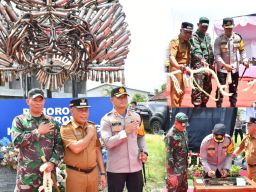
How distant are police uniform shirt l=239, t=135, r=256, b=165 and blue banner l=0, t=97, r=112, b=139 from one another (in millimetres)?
1917

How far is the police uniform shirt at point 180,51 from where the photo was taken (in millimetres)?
5359

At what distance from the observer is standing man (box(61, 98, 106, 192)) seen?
376cm

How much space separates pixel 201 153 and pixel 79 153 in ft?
5.94

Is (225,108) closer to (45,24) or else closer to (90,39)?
(90,39)

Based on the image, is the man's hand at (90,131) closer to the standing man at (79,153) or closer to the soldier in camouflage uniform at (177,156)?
the standing man at (79,153)

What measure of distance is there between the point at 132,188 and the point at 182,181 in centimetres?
142

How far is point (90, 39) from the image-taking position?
243 inches

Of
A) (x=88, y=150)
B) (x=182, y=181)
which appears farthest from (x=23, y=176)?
(x=182, y=181)

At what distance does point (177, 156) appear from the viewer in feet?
17.1

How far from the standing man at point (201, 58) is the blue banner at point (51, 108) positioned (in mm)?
1158

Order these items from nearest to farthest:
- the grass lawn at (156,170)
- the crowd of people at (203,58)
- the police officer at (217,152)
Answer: the police officer at (217,152)
the crowd of people at (203,58)
the grass lawn at (156,170)

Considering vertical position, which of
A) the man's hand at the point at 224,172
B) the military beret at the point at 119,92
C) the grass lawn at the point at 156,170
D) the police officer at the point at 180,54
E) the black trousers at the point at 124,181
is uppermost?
the police officer at the point at 180,54

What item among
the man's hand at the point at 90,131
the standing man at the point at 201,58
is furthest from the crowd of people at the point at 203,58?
the man's hand at the point at 90,131

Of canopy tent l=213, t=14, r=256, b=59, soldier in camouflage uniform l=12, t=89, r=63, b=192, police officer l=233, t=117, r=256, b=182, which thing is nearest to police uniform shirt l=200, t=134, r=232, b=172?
police officer l=233, t=117, r=256, b=182
